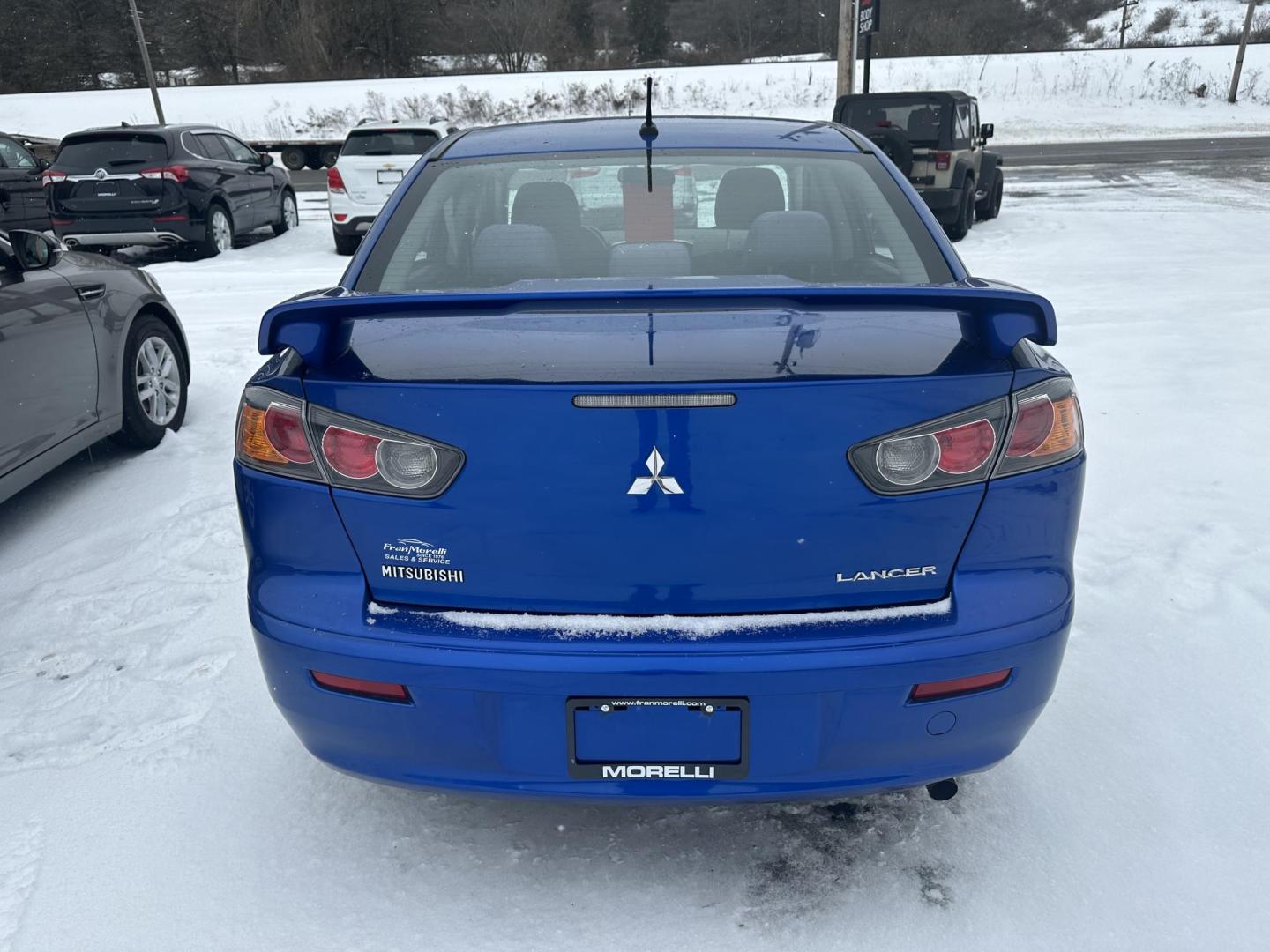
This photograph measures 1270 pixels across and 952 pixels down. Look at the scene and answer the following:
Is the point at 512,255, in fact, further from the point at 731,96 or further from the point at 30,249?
the point at 731,96

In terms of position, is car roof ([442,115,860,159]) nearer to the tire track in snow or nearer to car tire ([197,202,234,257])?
the tire track in snow

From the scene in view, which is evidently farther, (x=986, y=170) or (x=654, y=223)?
(x=986, y=170)

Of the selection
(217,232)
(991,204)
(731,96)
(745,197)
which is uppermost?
(745,197)

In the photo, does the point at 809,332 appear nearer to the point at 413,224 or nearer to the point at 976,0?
the point at 413,224

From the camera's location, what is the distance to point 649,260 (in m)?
2.68

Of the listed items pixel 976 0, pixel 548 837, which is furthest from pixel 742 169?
pixel 976 0

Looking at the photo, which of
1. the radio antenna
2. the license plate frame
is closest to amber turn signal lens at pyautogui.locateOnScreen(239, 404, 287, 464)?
the license plate frame

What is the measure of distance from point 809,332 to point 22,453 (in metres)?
3.43

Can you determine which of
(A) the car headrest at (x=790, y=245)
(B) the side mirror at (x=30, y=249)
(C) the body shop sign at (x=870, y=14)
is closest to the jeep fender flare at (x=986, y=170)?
(C) the body shop sign at (x=870, y=14)

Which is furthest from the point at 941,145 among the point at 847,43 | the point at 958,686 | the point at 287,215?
the point at 958,686

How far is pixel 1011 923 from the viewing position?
2.11 m

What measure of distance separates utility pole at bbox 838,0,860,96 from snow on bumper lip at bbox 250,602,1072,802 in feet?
54.3

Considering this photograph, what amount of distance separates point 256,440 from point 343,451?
9.9 inches

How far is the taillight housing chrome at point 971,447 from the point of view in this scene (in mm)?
1847
